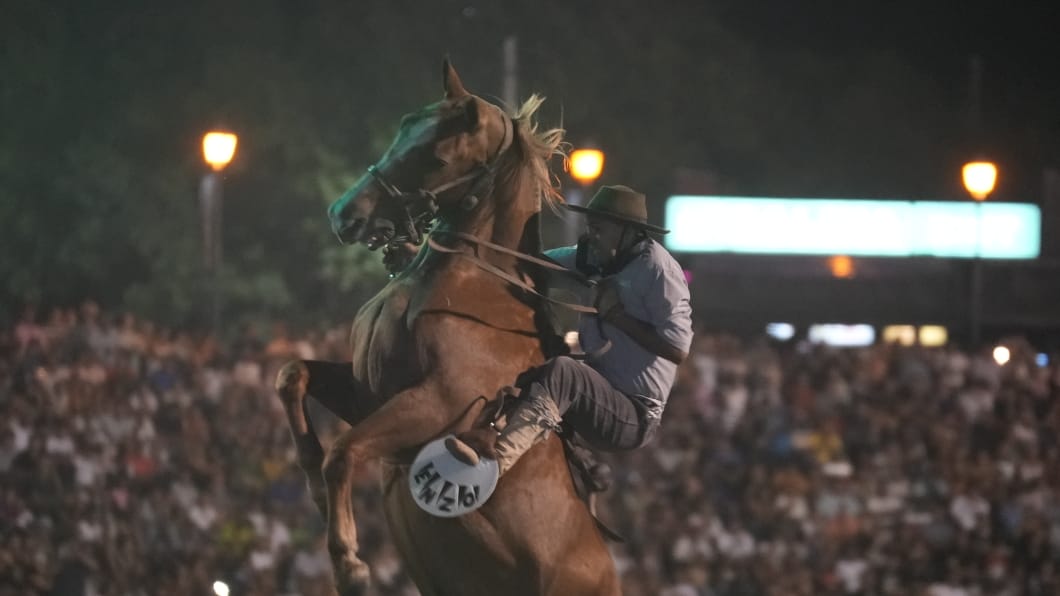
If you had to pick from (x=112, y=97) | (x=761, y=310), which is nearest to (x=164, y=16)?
(x=112, y=97)

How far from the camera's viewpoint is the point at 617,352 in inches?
252

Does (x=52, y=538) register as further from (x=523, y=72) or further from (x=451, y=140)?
(x=523, y=72)

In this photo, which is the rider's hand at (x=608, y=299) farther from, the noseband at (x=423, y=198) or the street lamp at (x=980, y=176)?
the street lamp at (x=980, y=176)

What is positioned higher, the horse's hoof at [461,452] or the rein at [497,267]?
the rein at [497,267]

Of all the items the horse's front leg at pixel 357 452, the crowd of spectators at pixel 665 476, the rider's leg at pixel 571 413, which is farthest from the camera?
the crowd of spectators at pixel 665 476

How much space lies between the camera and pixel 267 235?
31.6 meters

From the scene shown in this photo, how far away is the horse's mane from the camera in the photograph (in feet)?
20.9

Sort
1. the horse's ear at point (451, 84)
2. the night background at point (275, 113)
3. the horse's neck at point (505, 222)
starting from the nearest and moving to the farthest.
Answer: the horse's ear at point (451, 84)
the horse's neck at point (505, 222)
the night background at point (275, 113)

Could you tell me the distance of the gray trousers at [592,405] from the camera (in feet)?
20.0

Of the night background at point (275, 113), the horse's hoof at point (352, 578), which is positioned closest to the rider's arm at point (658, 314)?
the horse's hoof at point (352, 578)

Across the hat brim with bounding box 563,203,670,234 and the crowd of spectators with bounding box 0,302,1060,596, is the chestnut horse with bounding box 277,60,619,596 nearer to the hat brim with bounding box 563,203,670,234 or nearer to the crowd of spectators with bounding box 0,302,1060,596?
the hat brim with bounding box 563,203,670,234

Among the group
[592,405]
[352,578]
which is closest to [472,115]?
[592,405]

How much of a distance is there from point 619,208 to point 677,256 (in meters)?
22.3

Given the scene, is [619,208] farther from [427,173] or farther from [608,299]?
[427,173]
